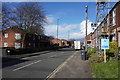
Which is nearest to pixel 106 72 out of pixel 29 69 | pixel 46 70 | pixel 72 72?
pixel 72 72

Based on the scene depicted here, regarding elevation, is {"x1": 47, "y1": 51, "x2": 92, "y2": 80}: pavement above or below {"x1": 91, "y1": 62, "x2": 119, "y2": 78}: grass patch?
below

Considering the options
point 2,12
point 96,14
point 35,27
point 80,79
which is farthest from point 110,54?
point 35,27

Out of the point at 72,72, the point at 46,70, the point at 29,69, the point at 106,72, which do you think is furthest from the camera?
the point at 29,69

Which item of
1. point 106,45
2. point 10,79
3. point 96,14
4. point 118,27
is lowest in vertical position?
point 10,79

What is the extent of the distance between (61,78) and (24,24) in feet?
116

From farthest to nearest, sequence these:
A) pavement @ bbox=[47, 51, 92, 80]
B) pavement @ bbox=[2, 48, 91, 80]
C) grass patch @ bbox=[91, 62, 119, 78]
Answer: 1. pavement @ bbox=[2, 48, 91, 80]
2. pavement @ bbox=[47, 51, 92, 80]
3. grass patch @ bbox=[91, 62, 119, 78]

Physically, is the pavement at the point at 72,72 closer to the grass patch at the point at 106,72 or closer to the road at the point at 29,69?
the grass patch at the point at 106,72

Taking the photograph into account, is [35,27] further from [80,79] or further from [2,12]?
[80,79]

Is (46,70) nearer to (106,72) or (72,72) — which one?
(72,72)

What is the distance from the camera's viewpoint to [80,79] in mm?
9430

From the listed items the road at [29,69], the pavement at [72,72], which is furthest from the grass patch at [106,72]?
the road at [29,69]

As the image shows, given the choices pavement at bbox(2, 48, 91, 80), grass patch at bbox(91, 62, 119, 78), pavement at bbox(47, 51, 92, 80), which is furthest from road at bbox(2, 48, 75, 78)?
grass patch at bbox(91, 62, 119, 78)

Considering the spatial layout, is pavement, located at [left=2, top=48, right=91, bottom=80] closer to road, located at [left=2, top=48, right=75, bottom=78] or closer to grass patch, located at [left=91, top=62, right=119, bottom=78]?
road, located at [left=2, top=48, right=75, bottom=78]

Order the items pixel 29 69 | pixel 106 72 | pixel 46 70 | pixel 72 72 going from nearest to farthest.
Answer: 1. pixel 106 72
2. pixel 72 72
3. pixel 46 70
4. pixel 29 69
